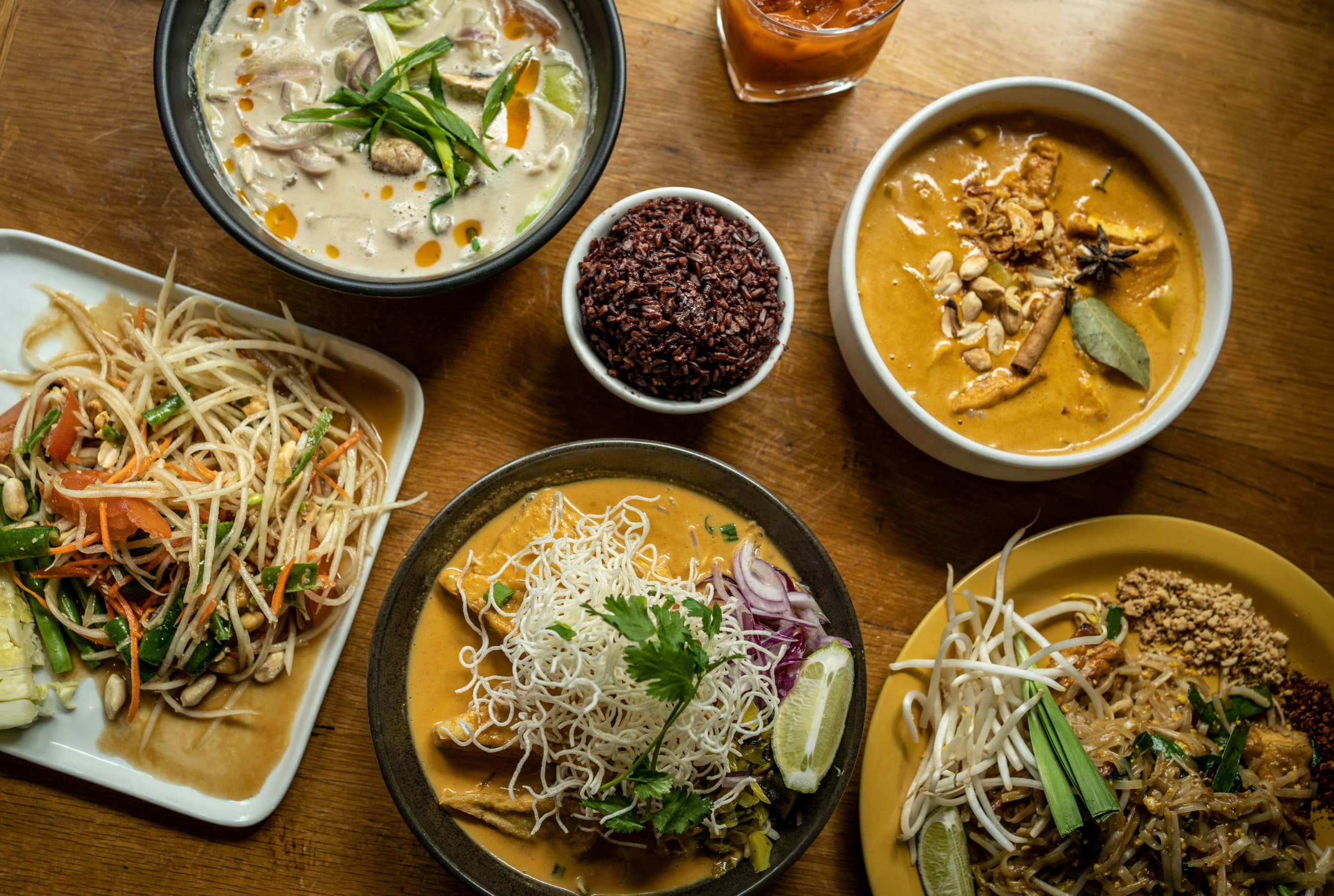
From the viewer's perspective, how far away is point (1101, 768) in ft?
7.42

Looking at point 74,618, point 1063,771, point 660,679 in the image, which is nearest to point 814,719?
point 660,679

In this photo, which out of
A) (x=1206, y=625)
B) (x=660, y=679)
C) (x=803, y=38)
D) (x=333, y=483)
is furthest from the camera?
(x=1206, y=625)

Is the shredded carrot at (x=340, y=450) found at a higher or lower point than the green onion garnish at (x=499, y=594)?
higher

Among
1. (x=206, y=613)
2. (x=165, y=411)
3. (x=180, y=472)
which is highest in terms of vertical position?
(x=165, y=411)

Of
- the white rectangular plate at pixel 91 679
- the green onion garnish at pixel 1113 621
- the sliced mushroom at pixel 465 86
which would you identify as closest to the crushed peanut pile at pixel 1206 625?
the green onion garnish at pixel 1113 621

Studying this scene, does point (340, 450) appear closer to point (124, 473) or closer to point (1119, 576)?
point (124, 473)

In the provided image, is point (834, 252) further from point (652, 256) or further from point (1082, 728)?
point (1082, 728)

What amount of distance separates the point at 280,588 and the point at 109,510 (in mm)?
445

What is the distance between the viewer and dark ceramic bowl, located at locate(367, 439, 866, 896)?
2.08m

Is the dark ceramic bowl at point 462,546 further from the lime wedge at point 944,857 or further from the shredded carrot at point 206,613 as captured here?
the shredded carrot at point 206,613

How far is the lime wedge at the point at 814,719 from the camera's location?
80.2 inches

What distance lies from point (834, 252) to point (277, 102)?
1.43 meters

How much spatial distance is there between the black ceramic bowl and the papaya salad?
0.38 meters

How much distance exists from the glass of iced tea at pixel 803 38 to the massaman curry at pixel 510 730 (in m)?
1.14
